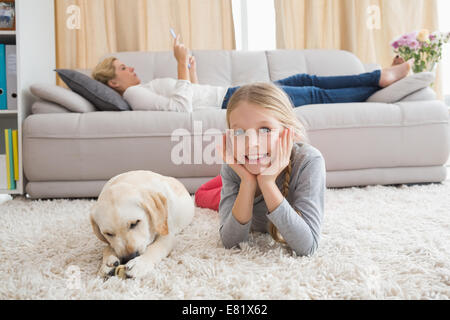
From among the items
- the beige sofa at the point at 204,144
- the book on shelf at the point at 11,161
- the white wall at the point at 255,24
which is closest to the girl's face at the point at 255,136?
the beige sofa at the point at 204,144

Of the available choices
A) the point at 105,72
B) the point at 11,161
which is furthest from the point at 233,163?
the point at 105,72

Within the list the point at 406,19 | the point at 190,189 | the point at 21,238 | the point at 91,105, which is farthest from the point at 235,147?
the point at 406,19

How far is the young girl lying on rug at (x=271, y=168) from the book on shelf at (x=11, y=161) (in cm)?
139

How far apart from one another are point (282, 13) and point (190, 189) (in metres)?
1.91

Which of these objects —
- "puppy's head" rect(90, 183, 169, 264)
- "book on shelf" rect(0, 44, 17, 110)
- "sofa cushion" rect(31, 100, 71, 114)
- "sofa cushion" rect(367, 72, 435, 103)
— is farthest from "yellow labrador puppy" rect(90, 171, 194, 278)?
"sofa cushion" rect(367, 72, 435, 103)

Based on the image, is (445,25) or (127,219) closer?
(127,219)

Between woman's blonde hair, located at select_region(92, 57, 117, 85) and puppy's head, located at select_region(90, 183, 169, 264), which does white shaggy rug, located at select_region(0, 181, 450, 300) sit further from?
woman's blonde hair, located at select_region(92, 57, 117, 85)

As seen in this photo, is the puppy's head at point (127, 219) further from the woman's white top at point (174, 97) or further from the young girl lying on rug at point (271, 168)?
the woman's white top at point (174, 97)

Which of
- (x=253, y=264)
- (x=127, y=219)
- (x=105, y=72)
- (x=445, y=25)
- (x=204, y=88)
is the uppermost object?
(x=445, y=25)

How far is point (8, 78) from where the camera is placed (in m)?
1.83

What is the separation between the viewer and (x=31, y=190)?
1637mm

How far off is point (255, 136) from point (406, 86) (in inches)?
57.0

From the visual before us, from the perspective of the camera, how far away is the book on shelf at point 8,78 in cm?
182

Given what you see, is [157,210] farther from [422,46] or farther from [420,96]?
[422,46]
